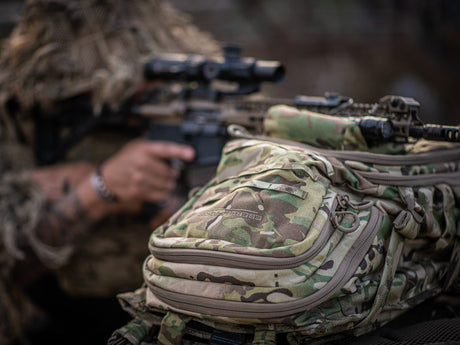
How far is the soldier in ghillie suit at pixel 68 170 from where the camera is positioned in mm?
1376

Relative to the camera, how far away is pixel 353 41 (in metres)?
4.20

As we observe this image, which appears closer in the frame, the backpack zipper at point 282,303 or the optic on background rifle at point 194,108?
the backpack zipper at point 282,303

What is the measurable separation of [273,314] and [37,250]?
109 centimetres

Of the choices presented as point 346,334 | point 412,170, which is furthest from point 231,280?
point 412,170

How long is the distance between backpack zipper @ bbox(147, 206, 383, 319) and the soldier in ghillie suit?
0.77 metres

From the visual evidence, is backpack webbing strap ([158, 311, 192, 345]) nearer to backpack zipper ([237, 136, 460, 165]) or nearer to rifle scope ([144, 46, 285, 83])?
backpack zipper ([237, 136, 460, 165])

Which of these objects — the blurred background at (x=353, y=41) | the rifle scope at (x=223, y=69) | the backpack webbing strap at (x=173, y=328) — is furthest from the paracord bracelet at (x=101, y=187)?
the blurred background at (x=353, y=41)

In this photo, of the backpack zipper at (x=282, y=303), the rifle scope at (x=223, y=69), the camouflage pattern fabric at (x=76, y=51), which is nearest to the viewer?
the backpack zipper at (x=282, y=303)

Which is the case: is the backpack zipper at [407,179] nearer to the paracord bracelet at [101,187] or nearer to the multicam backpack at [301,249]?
the multicam backpack at [301,249]

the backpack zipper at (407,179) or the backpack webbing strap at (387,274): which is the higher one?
the backpack zipper at (407,179)

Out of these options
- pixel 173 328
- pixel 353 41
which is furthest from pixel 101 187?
pixel 353 41

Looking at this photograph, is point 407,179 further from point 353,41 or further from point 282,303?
point 353,41

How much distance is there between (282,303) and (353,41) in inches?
163

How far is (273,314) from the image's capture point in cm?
53
